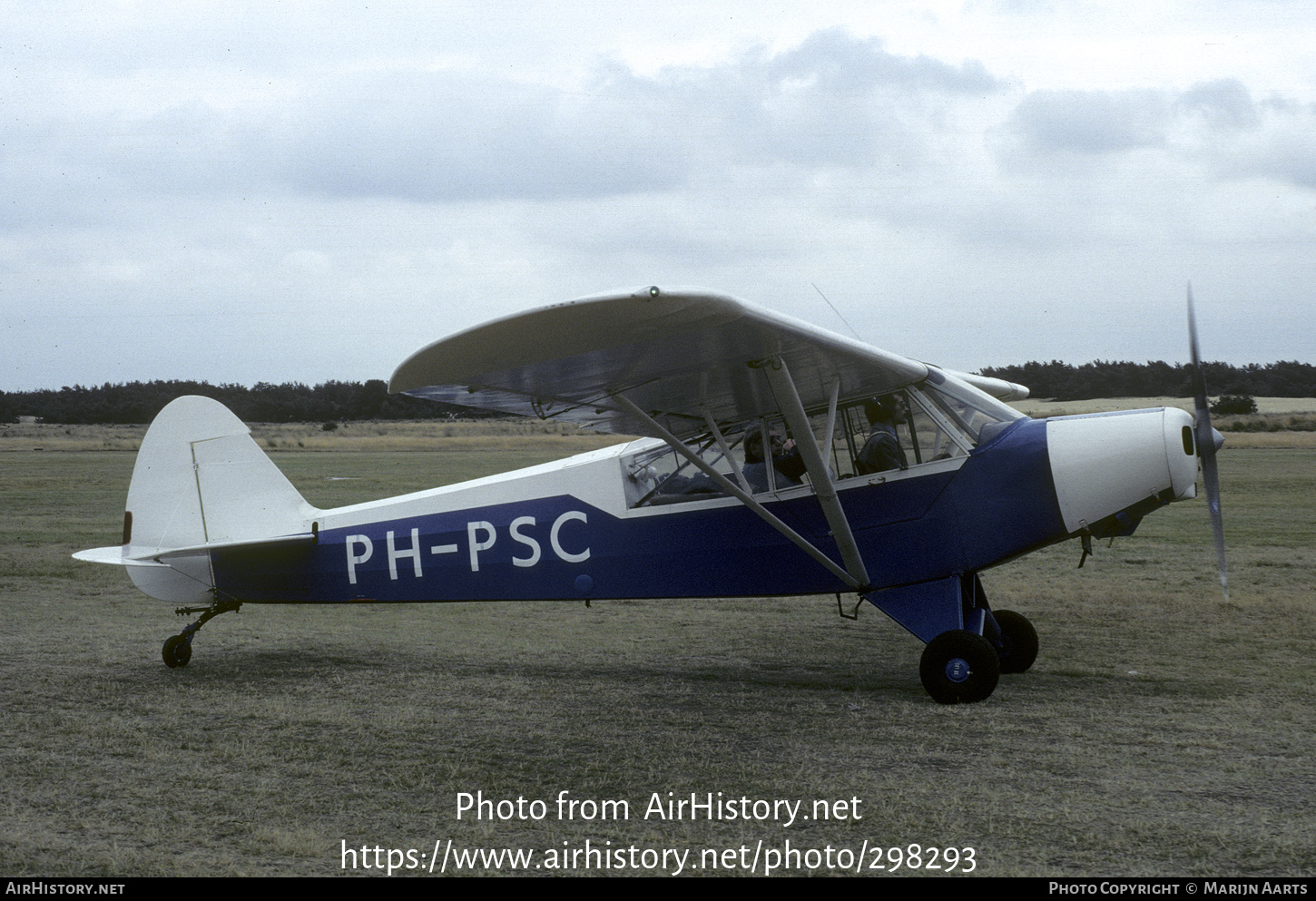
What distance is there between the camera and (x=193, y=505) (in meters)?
8.29

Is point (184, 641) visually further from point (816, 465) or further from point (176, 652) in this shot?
point (816, 465)

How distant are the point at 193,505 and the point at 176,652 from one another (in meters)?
1.21

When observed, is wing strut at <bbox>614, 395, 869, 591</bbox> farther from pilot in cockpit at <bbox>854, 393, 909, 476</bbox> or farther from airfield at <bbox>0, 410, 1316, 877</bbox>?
airfield at <bbox>0, 410, 1316, 877</bbox>

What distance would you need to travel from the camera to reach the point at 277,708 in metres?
6.82

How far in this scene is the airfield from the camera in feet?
14.4

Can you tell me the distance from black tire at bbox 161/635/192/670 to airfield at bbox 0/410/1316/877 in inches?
3.3

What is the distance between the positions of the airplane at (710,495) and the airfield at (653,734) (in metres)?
0.68

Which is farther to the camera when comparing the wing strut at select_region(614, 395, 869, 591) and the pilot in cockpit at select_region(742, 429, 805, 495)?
the pilot in cockpit at select_region(742, 429, 805, 495)

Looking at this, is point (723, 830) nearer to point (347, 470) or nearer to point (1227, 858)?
point (1227, 858)

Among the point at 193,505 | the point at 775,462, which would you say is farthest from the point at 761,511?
the point at 193,505

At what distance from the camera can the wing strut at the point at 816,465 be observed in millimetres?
6062

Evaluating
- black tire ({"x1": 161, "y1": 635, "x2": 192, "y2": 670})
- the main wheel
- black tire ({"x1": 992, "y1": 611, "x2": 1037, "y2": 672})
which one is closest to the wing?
the main wheel

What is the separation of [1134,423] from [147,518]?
7688 millimetres
